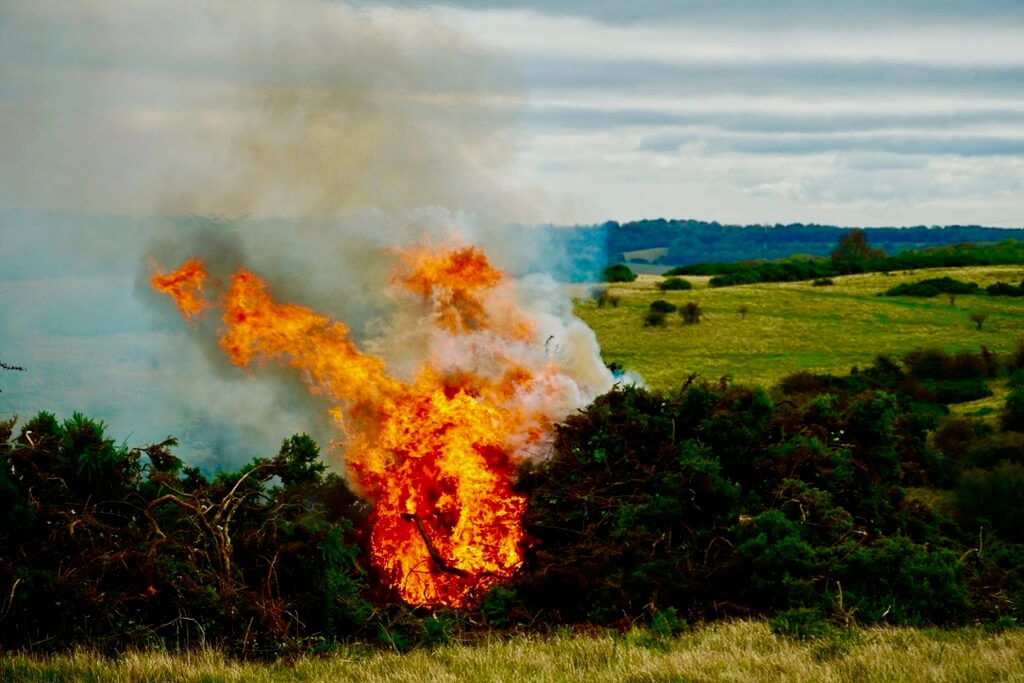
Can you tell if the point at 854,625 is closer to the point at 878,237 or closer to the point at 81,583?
the point at 81,583

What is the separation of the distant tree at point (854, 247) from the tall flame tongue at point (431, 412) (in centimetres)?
12571

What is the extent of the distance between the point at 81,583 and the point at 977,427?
79.1ft

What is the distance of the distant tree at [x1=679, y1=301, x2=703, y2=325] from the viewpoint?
64312 mm

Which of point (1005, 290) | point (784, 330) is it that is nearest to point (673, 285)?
point (1005, 290)

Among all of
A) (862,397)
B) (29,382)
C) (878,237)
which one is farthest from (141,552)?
(878,237)

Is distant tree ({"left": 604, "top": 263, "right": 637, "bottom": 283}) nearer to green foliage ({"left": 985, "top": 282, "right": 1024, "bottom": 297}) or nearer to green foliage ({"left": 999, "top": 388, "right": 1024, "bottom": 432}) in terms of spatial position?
green foliage ({"left": 985, "top": 282, "right": 1024, "bottom": 297})

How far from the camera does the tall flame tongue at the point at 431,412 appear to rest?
1411cm

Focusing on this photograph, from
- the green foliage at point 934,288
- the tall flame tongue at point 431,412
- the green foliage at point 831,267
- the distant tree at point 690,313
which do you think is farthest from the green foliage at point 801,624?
the green foliage at point 831,267

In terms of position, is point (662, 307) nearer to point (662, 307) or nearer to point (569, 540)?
point (662, 307)

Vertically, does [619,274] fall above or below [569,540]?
above

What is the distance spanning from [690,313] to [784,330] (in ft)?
19.1

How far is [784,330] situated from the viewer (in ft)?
203

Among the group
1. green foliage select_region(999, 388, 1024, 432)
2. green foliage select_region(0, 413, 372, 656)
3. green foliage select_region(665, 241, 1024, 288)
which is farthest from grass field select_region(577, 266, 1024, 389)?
green foliage select_region(0, 413, 372, 656)

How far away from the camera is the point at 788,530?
12695 mm
